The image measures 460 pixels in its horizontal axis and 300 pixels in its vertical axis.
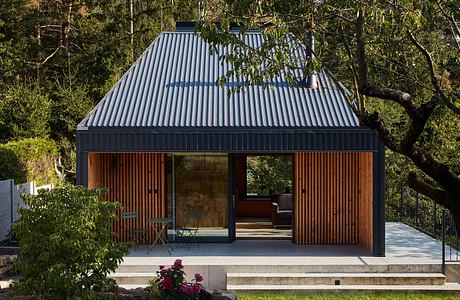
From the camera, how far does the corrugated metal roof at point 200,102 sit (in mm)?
14242

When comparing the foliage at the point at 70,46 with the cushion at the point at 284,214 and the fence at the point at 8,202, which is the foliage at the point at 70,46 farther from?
the cushion at the point at 284,214

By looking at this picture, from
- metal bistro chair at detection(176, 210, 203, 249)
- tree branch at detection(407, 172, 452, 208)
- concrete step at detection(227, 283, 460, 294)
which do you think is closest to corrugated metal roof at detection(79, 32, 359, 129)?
metal bistro chair at detection(176, 210, 203, 249)

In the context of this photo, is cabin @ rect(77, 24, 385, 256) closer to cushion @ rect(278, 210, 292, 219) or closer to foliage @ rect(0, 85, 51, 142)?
cushion @ rect(278, 210, 292, 219)

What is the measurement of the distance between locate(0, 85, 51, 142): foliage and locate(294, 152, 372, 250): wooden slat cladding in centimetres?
1091

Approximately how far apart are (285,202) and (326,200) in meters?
2.42

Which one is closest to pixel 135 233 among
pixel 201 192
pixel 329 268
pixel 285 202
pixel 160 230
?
pixel 160 230

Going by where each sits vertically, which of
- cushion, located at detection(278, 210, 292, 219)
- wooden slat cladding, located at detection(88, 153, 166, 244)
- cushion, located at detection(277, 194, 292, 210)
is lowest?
cushion, located at detection(278, 210, 292, 219)

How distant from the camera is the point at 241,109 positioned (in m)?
14.9

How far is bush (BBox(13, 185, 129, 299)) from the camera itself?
892 centimetres

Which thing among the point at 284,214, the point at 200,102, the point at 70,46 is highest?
the point at 70,46

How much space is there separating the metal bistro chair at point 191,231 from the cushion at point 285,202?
303 cm

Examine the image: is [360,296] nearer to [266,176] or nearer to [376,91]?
[376,91]

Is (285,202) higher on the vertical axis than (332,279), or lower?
higher

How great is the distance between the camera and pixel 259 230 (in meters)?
17.6
